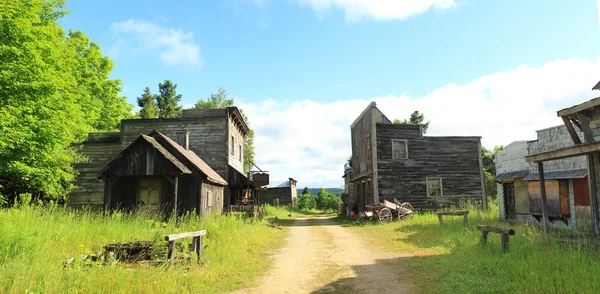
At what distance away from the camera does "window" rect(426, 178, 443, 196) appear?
24.7 metres

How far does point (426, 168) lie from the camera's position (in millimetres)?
24859

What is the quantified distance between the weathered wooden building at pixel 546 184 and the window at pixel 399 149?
18.6ft

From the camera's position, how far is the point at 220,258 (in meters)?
9.20

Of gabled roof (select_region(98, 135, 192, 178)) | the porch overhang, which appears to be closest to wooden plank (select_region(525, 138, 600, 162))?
the porch overhang

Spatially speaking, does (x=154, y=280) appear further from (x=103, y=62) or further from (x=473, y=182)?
Answer: (x=103, y=62)

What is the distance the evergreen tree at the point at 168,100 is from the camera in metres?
51.5

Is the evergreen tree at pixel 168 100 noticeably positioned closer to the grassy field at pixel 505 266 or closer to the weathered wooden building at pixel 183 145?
the weathered wooden building at pixel 183 145

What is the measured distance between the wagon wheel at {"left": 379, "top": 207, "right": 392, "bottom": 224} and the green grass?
9883 mm

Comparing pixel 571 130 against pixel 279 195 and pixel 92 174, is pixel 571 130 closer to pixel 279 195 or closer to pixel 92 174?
pixel 92 174

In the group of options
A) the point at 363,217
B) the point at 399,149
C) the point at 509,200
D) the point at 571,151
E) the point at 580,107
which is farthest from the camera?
the point at 399,149

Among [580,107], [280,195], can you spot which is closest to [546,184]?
[580,107]

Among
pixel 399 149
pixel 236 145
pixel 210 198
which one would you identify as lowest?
pixel 210 198

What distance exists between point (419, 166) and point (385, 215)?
6.22 metres

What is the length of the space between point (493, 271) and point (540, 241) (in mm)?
2606
